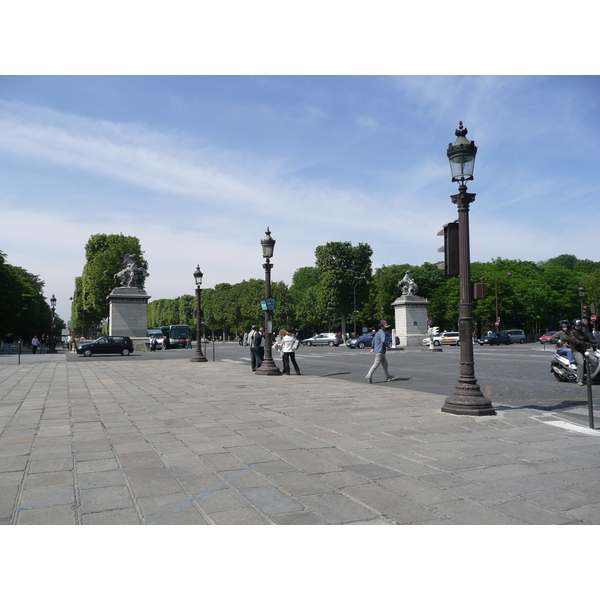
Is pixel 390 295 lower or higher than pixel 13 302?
higher

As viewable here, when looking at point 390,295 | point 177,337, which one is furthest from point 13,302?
point 390,295

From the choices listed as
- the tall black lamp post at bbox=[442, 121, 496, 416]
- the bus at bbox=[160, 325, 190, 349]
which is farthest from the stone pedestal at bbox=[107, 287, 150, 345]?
the tall black lamp post at bbox=[442, 121, 496, 416]

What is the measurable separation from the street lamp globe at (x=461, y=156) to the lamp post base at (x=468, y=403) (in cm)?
359

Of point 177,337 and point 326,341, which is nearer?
point 326,341

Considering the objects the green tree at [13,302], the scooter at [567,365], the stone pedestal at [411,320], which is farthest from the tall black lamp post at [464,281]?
the green tree at [13,302]

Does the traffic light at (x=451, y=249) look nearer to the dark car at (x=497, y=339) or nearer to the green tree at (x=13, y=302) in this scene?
the green tree at (x=13, y=302)

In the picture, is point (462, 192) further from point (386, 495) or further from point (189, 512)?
point (189, 512)

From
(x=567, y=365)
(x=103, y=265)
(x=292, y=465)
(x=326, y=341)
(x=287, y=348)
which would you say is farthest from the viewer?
(x=326, y=341)

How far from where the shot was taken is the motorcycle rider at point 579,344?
13.3 m

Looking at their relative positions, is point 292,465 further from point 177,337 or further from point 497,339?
point 177,337

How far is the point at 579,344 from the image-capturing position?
13.3 m

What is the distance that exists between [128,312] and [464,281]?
35.0 metres

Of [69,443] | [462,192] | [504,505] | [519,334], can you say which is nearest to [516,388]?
[462,192]

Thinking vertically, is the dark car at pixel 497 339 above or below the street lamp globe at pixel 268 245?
below
